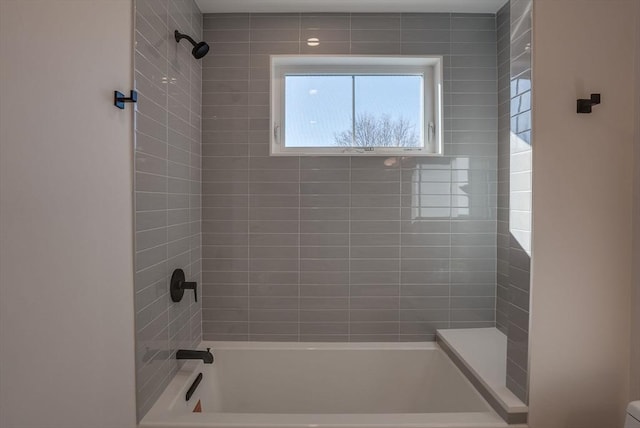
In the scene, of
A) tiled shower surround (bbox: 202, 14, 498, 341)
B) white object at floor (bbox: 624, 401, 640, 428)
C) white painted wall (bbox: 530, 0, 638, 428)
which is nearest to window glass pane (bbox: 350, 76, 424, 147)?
tiled shower surround (bbox: 202, 14, 498, 341)

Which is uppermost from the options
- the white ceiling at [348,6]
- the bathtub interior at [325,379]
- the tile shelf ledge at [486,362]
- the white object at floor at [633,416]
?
the white ceiling at [348,6]

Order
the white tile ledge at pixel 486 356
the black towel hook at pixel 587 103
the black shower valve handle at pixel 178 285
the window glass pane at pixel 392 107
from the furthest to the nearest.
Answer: the window glass pane at pixel 392 107
the black shower valve handle at pixel 178 285
the white tile ledge at pixel 486 356
the black towel hook at pixel 587 103

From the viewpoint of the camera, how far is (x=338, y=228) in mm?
2180

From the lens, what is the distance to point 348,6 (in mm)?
2068

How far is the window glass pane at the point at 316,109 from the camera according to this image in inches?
88.9

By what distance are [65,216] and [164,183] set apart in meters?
0.68

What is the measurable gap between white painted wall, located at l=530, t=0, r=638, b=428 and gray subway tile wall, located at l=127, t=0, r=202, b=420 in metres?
1.47

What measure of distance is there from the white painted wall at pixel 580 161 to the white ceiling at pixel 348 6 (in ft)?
2.72

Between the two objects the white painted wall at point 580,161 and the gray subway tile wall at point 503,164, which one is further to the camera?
the gray subway tile wall at point 503,164

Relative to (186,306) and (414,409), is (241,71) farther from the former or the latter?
(414,409)

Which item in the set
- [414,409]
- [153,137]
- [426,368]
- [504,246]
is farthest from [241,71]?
[414,409]

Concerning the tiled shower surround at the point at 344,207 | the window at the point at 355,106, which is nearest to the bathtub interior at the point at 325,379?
the tiled shower surround at the point at 344,207

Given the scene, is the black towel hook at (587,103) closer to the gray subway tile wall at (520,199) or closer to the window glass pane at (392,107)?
the gray subway tile wall at (520,199)

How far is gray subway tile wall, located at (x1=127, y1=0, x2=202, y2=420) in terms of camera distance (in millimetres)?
1389
